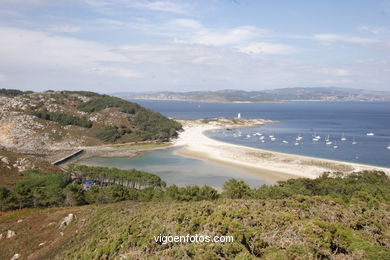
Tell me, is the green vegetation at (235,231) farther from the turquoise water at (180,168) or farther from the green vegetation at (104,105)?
the green vegetation at (104,105)

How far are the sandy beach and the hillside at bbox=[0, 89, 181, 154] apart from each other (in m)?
17.0

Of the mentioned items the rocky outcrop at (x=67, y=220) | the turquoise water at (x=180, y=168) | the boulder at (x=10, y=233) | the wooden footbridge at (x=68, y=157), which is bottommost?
the turquoise water at (x=180, y=168)

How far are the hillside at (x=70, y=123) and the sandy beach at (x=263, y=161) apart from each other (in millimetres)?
17017

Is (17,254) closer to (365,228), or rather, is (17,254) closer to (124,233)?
(124,233)

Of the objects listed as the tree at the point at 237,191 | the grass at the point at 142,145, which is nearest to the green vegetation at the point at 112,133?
the grass at the point at 142,145

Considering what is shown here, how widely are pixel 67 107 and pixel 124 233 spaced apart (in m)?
105

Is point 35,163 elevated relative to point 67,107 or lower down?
lower down

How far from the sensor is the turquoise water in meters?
53.4

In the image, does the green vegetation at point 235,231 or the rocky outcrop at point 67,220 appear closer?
the green vegetation at point 235,231

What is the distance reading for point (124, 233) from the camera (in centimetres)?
1680

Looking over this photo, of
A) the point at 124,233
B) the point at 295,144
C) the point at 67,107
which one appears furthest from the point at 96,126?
the point at 124,233

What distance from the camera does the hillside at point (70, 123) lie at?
291ft

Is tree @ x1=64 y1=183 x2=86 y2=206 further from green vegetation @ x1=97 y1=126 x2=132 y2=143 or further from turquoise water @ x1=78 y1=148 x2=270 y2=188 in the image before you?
green vegetation @ x1=97 y1=126 x2=132 y2=143

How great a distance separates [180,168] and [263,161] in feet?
66.2
